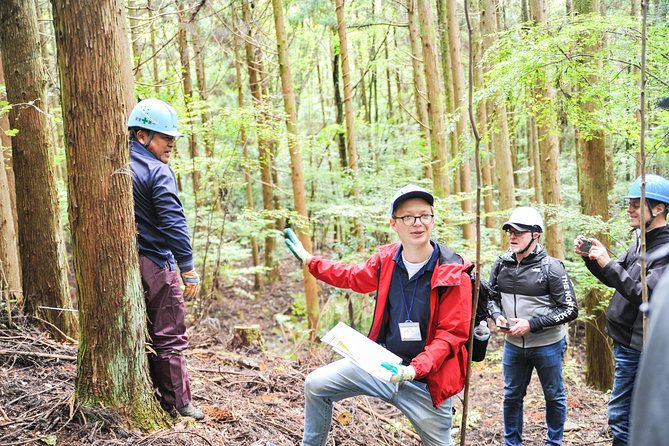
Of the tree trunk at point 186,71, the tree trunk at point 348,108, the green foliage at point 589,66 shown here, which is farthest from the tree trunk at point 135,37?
the green foliage at point 589,66

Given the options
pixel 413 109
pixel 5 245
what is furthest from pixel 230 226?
pixel 413 109

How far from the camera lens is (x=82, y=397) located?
3205mm

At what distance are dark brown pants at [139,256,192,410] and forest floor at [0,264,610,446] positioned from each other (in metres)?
0.24

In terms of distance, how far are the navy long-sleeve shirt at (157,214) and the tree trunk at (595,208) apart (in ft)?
18.6

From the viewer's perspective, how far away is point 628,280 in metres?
3.59

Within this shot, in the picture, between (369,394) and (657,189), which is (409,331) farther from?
(657,189)

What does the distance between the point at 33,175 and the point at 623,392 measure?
570 cm

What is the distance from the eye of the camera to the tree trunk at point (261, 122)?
9.74 meters

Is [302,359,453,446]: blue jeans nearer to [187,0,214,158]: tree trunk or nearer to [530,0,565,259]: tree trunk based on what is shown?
[530,0,565,259]: tree trunk

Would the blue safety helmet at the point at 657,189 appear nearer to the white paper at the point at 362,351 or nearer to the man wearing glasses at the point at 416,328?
the man wearing glasses at the point at 416,328

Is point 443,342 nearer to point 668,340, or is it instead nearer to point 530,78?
point 668,340

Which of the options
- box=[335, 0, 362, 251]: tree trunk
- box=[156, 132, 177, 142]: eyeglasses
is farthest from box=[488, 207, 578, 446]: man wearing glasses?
box=[335, 0, 362, 251]: tree trunk

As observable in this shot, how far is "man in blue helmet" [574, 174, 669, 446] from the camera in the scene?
3.61 metres

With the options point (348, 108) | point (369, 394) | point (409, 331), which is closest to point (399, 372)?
point (409, 331)
